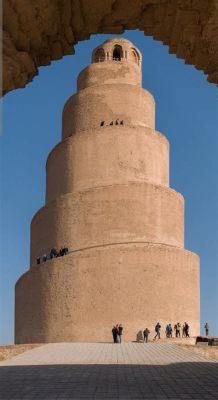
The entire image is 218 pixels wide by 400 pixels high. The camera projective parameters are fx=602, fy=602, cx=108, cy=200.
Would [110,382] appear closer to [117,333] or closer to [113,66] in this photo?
[117,333]

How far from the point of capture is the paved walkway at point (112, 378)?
7.53 m

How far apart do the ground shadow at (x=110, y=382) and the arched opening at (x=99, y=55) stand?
924 inches

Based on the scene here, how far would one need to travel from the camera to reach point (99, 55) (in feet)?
107

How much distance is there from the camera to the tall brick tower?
81.0 ft

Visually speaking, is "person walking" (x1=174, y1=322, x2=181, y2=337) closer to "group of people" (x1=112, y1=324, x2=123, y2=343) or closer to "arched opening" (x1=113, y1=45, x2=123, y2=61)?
"group of people" (x1=112, y1=324, x2=123, y2=343)

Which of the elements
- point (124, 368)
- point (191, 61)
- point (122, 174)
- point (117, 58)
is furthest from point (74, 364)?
point (117, 58)

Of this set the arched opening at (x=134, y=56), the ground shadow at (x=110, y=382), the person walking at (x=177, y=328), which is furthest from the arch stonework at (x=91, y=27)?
the arched opening at (x=134, y=56)

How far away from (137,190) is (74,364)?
15.5m

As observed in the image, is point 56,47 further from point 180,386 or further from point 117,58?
point 117,58

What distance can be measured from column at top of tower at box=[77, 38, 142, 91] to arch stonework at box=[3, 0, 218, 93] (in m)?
23.5

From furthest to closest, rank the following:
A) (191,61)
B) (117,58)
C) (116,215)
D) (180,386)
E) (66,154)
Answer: (117,58)
(66,154)
(116,215)
(180,386)
(191,61)

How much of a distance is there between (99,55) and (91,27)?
85.4 feet

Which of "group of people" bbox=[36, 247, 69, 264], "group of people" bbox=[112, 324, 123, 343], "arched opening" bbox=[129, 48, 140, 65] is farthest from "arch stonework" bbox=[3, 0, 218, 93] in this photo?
"arched opening" bbox=[129, 48, 140, 65]

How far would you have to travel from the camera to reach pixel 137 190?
26.8m
